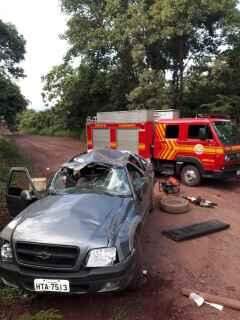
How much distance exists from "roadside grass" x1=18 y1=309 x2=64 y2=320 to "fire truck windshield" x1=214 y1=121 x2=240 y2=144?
839 centimetres

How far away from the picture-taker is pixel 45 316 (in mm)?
3844

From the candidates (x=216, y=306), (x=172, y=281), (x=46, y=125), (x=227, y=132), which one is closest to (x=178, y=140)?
(x=227, y=132)

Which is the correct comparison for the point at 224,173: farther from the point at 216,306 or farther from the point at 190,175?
the point at 216,306

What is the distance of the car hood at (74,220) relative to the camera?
13.1 feet

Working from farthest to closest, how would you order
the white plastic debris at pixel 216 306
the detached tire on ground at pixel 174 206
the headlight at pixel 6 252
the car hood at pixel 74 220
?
the detached tire on ground at pixel 174 206 < the white plastic debris at pixel 216 306 < the headlight at pixel 6 252 < the car hood at pixel 74 220

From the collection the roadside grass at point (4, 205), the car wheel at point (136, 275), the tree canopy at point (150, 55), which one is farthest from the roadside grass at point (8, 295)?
the tree canopy at point (150, 55)

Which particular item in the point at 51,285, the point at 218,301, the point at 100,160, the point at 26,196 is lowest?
the point at 218,301

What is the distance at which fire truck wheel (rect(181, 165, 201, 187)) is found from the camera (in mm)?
11586

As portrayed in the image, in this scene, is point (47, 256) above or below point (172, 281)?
above

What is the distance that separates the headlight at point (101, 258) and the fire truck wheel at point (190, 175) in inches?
322

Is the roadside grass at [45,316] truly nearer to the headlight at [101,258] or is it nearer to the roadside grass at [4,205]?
the roadside grass at [4,205]

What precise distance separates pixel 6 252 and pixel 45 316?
91 cm

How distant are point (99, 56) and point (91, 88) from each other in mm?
2659

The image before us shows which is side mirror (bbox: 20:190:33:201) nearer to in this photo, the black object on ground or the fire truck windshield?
the black object on ground
